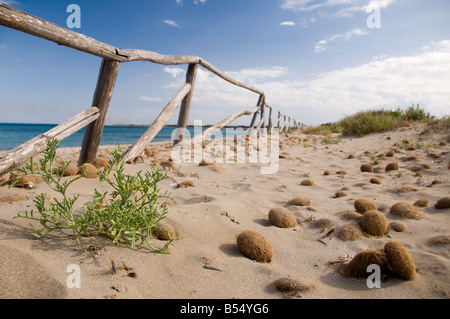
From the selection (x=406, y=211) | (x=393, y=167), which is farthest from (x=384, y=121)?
(x=406, y=211)

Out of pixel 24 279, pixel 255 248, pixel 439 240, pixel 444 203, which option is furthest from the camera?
pixel 444 203

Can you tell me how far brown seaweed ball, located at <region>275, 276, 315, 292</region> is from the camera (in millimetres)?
1229

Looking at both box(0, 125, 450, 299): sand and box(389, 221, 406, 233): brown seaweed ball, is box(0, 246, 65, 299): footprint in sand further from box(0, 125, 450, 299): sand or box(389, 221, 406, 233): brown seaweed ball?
box(389, 221, 406, 233): brown seaweed ball

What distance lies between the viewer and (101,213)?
1.35 m

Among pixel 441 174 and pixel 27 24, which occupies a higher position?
pixel 27 24

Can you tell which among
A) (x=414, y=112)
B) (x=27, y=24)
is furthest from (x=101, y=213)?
(x=414, y=112)

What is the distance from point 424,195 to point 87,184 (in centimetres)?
325

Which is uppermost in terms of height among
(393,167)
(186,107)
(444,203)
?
(186,107)

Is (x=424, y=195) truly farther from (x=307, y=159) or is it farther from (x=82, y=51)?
(x=82, y=51)

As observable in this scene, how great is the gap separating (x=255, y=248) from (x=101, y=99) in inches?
95.3

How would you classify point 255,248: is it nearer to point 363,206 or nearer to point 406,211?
point 363,206

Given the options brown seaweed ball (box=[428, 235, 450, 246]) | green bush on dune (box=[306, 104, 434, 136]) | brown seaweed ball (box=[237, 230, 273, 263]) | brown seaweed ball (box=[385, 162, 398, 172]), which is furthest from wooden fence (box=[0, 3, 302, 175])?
green bush on dune (box=[306, 104, 434, 136])

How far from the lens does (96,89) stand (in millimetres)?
2971

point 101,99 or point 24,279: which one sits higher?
point 101,99
